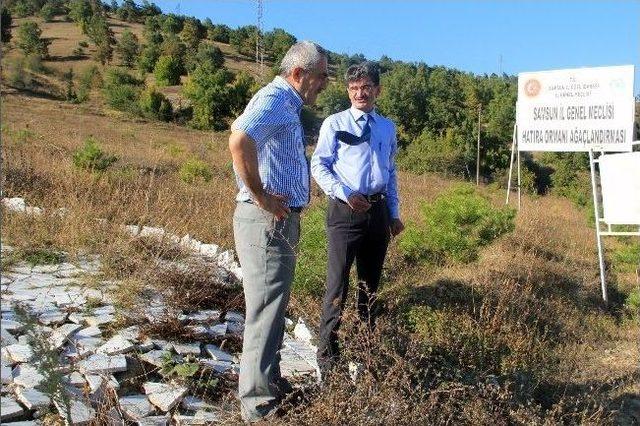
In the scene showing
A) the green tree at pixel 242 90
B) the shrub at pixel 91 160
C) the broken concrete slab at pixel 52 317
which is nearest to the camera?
the broken concrete slab at pixel 52 317

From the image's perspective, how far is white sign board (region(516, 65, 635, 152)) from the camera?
7184 mm

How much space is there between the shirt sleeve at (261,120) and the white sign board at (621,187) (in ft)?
15.8

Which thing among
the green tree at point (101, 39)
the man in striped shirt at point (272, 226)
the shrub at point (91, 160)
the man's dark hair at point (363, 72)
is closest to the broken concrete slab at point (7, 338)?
the man in striped shirt at point (272, 226)

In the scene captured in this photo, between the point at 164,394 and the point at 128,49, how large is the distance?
44.2 m

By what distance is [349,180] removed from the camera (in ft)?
12.0

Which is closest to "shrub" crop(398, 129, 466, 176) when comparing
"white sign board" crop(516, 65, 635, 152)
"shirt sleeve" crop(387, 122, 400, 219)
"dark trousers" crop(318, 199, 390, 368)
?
"white sign board" crop(516, 65, 635, 152)

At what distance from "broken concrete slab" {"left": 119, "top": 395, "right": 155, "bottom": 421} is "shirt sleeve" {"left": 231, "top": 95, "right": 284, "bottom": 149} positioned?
1416mm

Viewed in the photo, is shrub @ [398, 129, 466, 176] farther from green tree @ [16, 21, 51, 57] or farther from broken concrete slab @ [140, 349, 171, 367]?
broken concrete slab @ [140, 349, 171, 367]

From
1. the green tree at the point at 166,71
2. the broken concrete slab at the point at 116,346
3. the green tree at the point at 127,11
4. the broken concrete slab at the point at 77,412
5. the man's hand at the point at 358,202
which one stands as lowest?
the broken concrete slab at the point at 77,412

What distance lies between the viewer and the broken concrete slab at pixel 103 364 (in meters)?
3.13

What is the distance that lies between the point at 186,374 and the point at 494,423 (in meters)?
1.65

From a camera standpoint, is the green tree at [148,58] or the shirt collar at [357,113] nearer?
the shirt collar at [357,113]

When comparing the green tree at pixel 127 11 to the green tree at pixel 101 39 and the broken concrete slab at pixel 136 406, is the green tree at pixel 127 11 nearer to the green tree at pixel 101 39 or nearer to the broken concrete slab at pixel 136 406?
the green tree at pixel 101 39

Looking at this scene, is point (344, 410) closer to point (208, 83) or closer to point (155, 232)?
point (155, 232)
